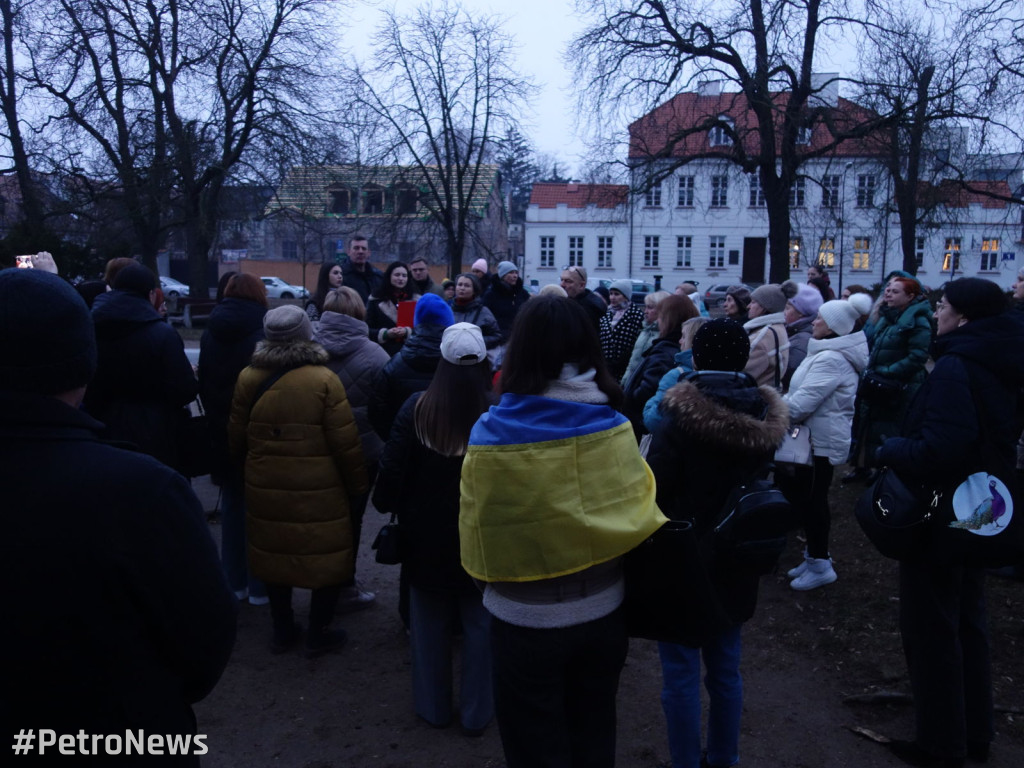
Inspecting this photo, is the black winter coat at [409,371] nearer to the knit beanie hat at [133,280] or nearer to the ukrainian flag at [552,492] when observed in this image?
the knit beanie hat at [133,280]

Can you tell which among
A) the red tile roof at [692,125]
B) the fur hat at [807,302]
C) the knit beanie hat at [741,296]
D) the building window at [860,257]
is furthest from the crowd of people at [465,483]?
the building window at [860,257]

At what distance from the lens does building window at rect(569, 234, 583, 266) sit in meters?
55.8

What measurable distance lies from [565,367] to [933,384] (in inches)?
64.2

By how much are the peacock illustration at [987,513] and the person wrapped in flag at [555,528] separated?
4.66ft

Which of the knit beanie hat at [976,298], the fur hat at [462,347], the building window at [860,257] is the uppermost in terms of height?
the building window at [860,257]

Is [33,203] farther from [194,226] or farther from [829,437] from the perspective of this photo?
[829,437]

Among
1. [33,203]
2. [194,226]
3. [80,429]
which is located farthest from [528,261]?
[80,429]

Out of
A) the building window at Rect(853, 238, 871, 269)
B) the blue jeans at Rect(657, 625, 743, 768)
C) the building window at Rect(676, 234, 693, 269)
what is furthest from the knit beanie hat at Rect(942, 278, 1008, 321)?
the building window at Rect(676, 234, 693, 269)

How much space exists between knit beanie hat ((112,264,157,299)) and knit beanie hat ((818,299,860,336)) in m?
4.03

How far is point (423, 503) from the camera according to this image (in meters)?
3.52

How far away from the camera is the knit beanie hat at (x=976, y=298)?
10.2 feet

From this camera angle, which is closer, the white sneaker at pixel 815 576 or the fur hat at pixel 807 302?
the white sneaker at pixel 815 576

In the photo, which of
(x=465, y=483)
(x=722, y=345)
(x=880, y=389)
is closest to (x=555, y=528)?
(x=465, y=483)

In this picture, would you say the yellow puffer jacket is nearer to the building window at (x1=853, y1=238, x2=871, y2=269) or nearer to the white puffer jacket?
the white puffer jacket
